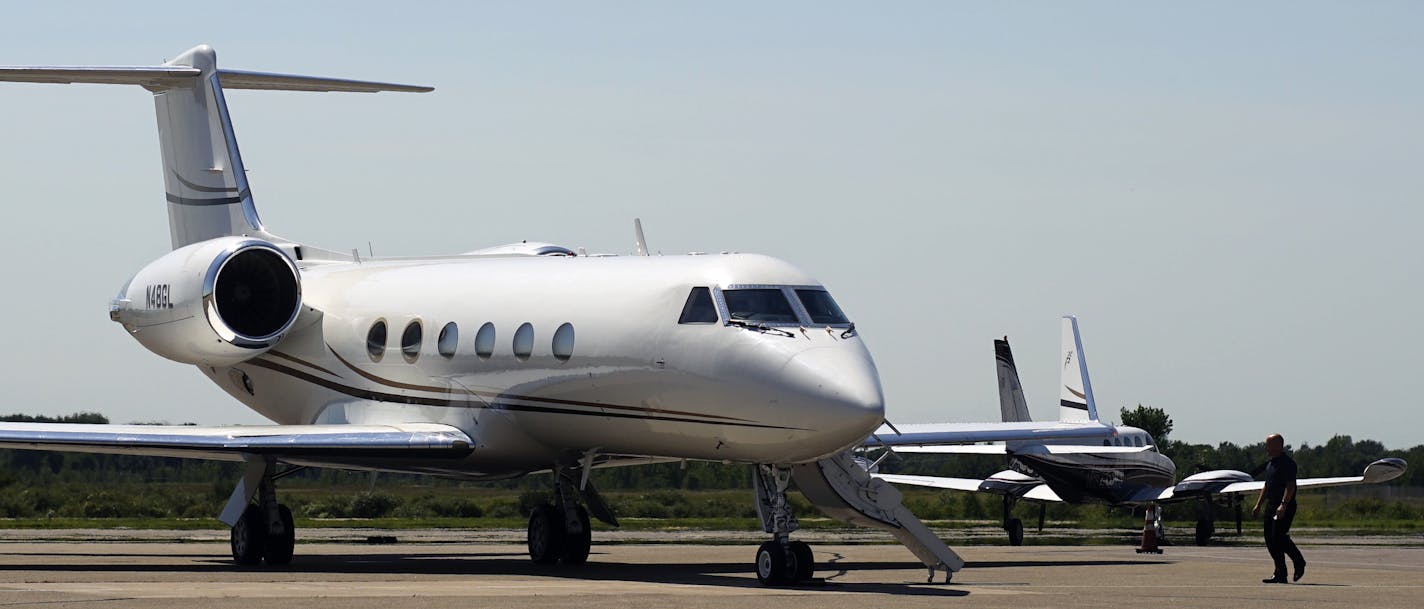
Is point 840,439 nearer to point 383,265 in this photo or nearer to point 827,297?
point 827,297

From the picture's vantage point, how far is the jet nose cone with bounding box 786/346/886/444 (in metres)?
18.4

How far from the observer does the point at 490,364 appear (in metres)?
22.8

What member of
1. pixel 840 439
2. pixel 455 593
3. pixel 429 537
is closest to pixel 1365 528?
pixel 429 537

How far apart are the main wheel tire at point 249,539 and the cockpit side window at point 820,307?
7.33 m

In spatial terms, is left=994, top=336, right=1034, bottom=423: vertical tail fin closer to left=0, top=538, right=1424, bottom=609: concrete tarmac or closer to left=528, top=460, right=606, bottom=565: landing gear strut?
left=0, top=538, right=1424, bottom=609: concrete tarmac

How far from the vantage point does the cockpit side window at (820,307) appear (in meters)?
20.0

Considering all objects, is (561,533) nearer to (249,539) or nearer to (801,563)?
(249,539)

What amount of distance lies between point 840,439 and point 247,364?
461 inches

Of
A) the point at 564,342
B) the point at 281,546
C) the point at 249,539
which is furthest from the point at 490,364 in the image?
the point at 249,539

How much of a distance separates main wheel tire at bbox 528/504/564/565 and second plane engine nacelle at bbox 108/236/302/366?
16.4 ft

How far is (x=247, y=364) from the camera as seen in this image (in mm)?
27562

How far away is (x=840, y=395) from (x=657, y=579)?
3067 mm

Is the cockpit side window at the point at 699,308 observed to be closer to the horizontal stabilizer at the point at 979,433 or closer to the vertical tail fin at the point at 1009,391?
the horizontal stabilizer at the point at 979,433

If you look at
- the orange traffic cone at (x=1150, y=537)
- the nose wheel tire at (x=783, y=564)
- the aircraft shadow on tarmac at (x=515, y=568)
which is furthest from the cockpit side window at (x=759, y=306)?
the orange traffic cone at (x=1150, y=537)
